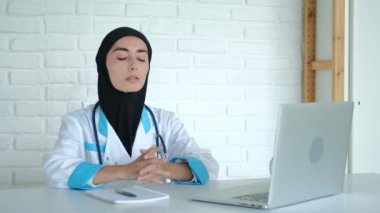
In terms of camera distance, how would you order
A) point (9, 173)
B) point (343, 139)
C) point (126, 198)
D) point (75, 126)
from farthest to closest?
point (9, 173) < point (75, 126) < point (343, 139) < point (126, 198)

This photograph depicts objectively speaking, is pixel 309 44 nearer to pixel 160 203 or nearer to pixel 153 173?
pixel 153 173

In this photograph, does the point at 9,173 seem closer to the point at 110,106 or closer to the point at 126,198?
the point at 110,106

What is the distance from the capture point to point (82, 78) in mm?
2262

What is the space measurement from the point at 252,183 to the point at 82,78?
1.08m

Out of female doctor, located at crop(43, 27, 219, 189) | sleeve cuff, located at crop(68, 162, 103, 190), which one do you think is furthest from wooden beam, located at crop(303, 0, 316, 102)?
sleeve cuff, located at crop(68, 162, 103, 190)

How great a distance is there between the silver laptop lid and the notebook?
262mm

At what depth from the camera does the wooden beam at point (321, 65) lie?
2.38 meters

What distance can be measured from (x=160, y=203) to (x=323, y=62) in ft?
4.94

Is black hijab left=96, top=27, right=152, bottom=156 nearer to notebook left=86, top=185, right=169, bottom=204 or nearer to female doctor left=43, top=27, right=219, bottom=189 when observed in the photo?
female doctor left=43, top=27, right=219, bottom=189

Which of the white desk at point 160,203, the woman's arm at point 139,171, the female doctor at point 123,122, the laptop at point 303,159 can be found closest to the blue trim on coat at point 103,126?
the female doctor at point 123,122

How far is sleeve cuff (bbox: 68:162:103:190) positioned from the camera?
137 centimetres

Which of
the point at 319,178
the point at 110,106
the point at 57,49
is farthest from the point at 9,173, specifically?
the point at 319,178

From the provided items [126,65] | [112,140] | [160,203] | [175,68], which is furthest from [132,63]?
[160,203]

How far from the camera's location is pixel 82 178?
1.38 meters
